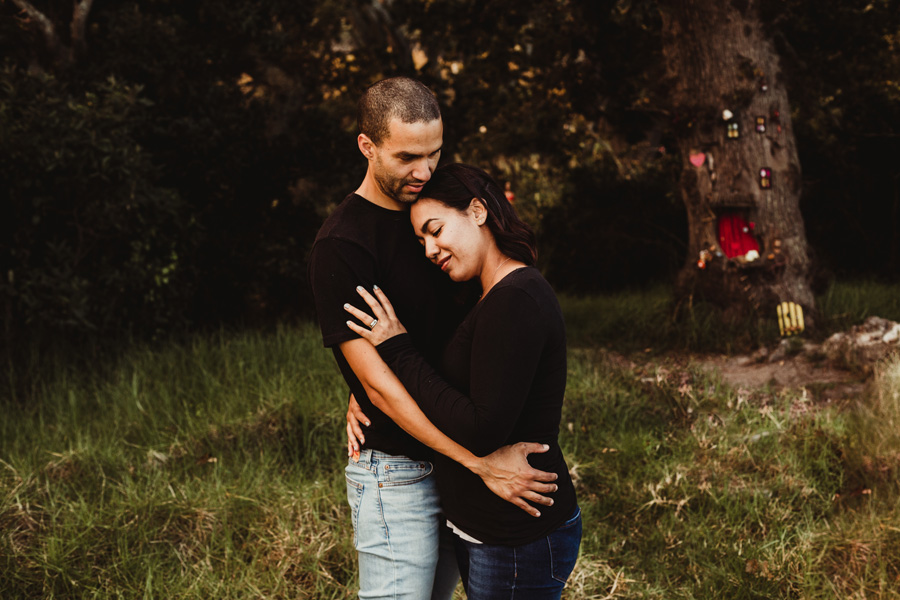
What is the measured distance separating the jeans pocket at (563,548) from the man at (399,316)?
15 cm

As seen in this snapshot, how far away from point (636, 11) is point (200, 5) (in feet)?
16.6

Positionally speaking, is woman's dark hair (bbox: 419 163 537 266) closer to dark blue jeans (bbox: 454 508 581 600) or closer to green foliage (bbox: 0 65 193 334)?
dark blue jeans (bbox: 454 508 581 600)

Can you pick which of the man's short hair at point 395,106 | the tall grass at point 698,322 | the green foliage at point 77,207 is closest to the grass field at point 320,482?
the green foliage at point 77,207

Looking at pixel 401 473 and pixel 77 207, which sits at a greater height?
pixel 77 207

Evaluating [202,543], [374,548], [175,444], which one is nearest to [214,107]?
[175,444]

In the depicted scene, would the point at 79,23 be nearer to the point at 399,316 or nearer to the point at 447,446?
the point at 399,316

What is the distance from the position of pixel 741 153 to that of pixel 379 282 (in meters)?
5.80

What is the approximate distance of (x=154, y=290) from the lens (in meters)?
6.84

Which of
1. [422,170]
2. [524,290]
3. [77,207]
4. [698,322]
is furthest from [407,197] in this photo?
[698,322]

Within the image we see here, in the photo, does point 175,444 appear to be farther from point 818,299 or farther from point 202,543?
point 818,299

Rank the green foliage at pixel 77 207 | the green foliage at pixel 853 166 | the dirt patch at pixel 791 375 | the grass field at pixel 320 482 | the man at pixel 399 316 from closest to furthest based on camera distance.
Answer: the man at pixel 399 316 < the grass field at pixel 320 482 < the dirt patch at pixel 791 375 < the green foliage at pixel 77 207 < the green foliage at pixel 853 166

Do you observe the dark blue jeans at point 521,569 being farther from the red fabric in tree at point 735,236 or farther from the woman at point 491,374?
the red fabric in tree at point 735,236

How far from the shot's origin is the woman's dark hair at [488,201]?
2072mm

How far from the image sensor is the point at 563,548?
6.79 feet
